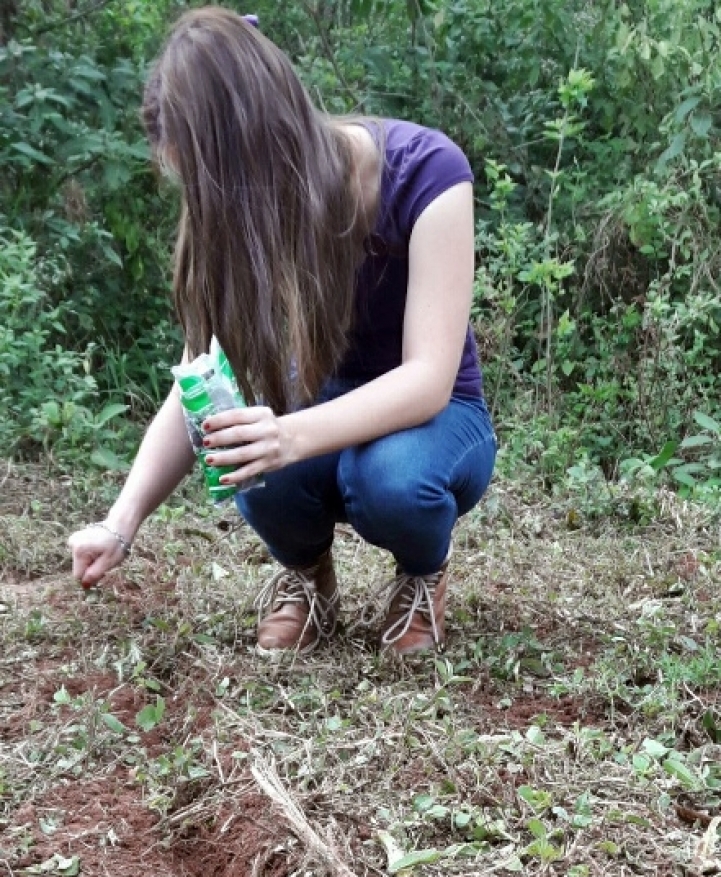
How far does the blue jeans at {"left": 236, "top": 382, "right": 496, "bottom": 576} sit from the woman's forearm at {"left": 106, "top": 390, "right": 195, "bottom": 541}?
0.49ft

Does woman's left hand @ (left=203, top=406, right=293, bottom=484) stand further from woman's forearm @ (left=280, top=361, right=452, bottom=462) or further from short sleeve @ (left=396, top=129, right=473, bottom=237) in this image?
short sleeve @ (left=396, top=129, right=473, bottom=237)

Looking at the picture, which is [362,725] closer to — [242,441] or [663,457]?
[242,441]

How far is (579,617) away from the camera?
2.60m

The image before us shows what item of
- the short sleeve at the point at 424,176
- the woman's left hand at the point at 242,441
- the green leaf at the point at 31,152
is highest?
the short sleeve at the point at 424,176

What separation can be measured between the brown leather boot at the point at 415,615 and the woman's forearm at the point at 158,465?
1.59 ft

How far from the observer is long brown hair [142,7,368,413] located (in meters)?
1.99

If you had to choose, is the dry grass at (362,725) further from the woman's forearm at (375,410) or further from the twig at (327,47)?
the twig at (327,47)

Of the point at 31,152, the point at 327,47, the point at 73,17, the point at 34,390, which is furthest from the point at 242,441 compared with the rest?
the point at 327,47

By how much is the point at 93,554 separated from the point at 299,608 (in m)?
0.48

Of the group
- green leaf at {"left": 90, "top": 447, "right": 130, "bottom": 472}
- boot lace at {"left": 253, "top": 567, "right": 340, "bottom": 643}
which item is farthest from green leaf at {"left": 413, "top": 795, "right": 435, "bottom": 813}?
green leaf at {"left": 90, "top": 447, "right": 130, "bottom": 472}

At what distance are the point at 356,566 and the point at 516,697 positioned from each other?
0.79 meters

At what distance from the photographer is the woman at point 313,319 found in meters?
2.00

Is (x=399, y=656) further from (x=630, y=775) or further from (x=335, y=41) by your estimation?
(x=335, y=41)

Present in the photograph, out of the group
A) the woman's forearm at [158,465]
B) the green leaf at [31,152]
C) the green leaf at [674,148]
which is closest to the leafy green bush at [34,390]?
the green leaf at [31,152]
